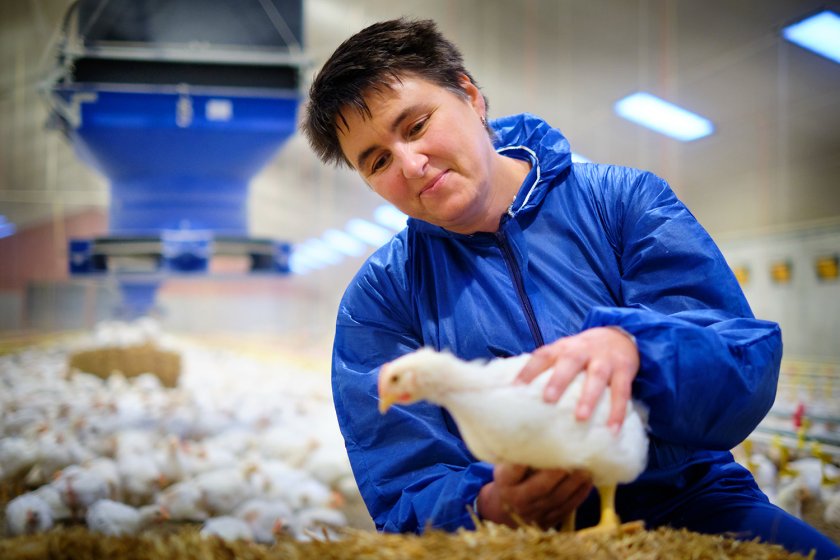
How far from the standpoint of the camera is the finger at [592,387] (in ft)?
1.78

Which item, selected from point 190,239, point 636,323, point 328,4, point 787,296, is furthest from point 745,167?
point 190,239

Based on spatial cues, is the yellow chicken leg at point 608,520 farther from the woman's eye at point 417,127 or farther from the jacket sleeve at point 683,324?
the woman's eye at point 417,127

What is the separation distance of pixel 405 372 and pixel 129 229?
8.07 feet

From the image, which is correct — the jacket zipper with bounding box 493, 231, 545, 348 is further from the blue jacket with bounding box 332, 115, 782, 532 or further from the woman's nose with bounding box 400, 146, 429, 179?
the woman's nose with bounding box 400, 146, 429, 179

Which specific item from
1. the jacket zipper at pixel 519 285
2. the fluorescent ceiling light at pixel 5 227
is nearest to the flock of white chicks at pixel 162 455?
the fluorescent ceiling light at pixel 5 227

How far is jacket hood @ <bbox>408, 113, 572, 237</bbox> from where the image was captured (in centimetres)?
85

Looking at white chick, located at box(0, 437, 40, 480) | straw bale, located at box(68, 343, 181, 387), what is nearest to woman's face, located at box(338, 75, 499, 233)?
white chick, located at box(0, 437, 40, 480)

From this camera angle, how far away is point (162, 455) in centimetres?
177

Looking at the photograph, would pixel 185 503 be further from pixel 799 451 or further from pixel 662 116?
pixel 662 116

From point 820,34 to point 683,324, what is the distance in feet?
5.09

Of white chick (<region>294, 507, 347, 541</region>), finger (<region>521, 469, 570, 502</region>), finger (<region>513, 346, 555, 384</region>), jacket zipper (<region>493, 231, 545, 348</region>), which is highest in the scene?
jacket zipper (<region>493, 231, 545, 348</region>)

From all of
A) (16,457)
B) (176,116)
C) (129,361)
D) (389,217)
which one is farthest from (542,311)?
(129,361)

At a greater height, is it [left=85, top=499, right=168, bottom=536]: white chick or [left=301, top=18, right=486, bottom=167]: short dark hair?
[left=301, top=18, right=486, bottom=167]: short dark hair

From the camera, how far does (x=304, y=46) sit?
7.39 ft
